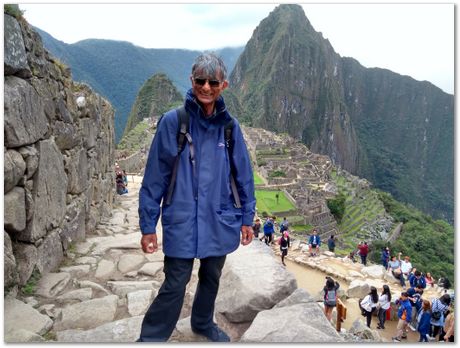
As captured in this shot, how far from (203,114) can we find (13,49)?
1.46 m

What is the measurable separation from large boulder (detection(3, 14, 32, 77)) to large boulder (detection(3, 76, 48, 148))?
7cm

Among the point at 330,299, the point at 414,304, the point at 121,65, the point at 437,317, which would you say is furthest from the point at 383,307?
the point at 121,65

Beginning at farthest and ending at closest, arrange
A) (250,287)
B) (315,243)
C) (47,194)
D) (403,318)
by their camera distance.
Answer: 1. (315,243)
2. (403,318)
3. (47,194)
4. (250,287)

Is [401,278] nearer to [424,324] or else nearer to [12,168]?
[424,324]

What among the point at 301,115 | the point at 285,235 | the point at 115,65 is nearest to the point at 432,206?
the point at 301,115

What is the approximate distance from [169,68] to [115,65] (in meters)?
23.6

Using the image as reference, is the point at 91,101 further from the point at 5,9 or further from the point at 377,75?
the point at 377,75

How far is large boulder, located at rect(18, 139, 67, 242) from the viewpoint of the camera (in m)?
3.23

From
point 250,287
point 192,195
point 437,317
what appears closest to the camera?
point 192,195

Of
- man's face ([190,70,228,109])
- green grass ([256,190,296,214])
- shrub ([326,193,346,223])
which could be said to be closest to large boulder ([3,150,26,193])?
man's face ([190,70,228,109])

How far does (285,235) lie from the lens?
29.7ft

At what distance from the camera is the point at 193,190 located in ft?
7.24

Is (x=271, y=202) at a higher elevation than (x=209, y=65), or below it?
below

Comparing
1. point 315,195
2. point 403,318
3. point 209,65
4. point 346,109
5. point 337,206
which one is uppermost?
point 209,65
